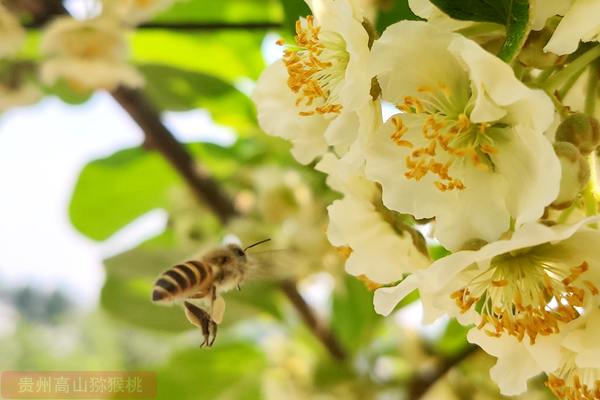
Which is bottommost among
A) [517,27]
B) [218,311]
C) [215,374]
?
[215,374]

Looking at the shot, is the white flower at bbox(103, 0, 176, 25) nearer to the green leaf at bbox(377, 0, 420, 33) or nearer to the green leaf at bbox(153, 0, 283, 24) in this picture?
the green leaf at bbox(153, 0, 283, 24)

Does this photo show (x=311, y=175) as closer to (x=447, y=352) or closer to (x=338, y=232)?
(x=447, y=352)

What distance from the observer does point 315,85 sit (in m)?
0.67

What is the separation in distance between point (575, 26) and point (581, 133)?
0.08 m

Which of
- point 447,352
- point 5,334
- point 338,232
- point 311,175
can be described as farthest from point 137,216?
point 5,334

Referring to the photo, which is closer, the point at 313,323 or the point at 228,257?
the point at 228,257

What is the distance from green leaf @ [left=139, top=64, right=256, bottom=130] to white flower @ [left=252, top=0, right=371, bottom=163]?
2.83ft

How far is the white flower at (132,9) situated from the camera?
1.31 m

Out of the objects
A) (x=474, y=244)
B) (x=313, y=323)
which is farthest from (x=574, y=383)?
(x=313, y=323)

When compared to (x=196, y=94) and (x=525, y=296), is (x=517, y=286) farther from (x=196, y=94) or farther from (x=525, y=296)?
(x=196, y=94)

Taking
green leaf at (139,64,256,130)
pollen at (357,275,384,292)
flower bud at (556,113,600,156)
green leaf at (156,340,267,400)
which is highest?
flower bud at (556,113,600,156)

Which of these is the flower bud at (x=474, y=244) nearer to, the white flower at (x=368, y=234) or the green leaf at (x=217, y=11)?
the white flower at (x=368, y=234)

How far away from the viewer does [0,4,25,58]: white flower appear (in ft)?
4.05

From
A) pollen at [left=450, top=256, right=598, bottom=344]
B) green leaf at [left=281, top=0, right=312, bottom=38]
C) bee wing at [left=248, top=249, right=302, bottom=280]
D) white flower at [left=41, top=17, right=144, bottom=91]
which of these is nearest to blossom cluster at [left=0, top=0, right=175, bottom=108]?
white flower at [left=41, top=17, right=144, bottom=91]
